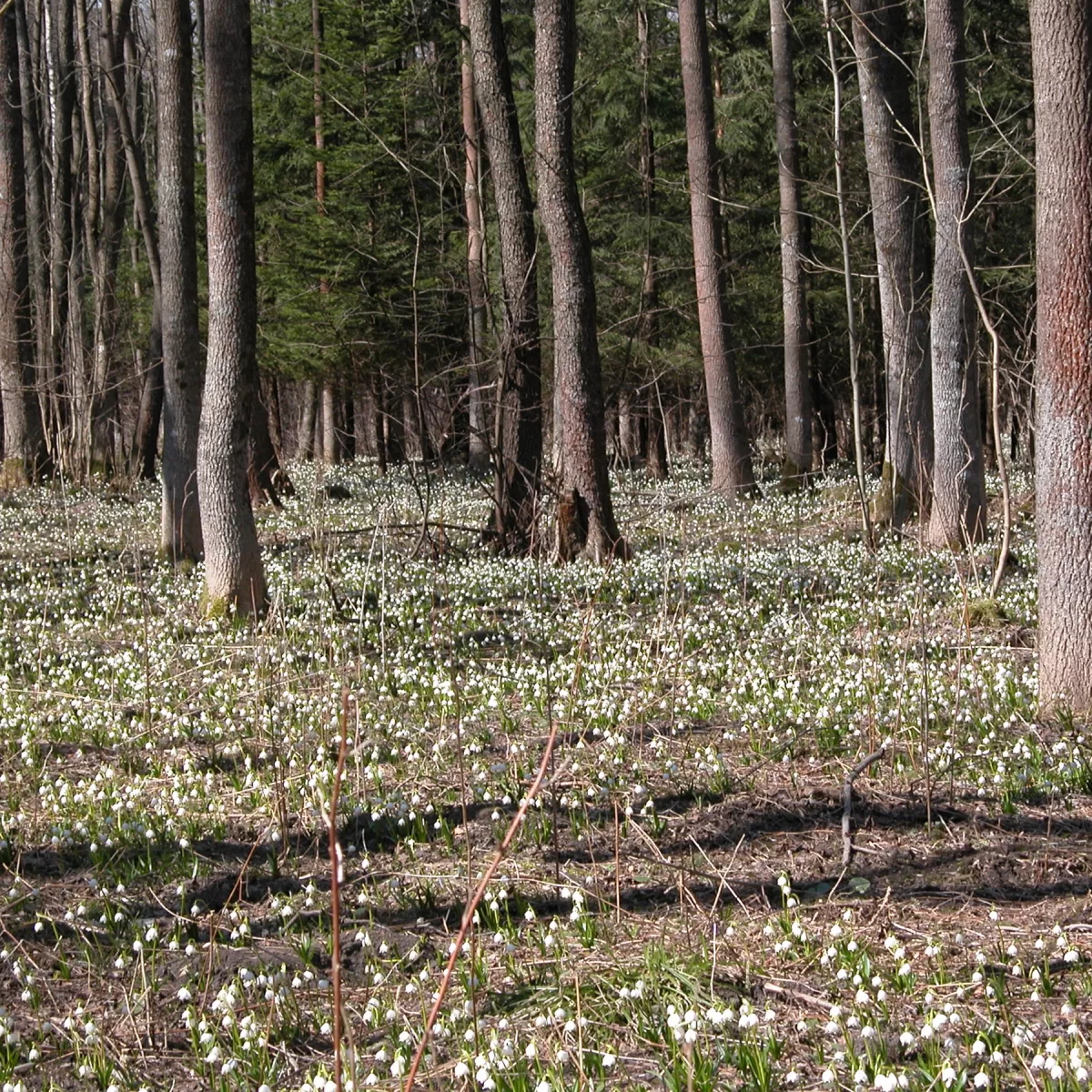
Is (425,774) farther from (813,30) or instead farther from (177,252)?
(813,30)

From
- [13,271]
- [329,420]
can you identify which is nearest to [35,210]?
[13,271]

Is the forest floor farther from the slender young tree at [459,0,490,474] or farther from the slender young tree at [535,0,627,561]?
the slender young tree at [459,0,490,474]

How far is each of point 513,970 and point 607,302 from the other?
23.6 m

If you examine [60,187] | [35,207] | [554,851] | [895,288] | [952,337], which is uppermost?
[60,187]

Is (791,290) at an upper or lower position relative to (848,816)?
upper

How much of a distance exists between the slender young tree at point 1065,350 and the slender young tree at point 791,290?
15651 millimetres

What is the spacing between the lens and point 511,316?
48.2 feet

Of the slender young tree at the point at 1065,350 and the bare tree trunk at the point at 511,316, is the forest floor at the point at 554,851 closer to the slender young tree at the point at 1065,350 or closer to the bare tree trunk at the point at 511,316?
the slender young tree at the point at 1065,350

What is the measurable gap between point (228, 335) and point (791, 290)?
14.4m

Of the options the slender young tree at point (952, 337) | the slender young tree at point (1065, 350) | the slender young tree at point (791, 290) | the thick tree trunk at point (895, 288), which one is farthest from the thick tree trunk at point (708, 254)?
the slender young tree at point (1065, 350)

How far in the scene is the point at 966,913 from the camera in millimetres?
5020

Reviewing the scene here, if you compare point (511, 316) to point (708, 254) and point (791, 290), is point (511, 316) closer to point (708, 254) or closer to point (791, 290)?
point (708, 254)

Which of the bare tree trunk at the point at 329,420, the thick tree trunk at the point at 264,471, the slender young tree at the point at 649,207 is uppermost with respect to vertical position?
the slender young tree at the point at 649,207

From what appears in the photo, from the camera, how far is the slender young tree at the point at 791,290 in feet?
75.7
